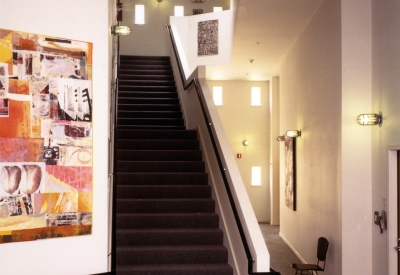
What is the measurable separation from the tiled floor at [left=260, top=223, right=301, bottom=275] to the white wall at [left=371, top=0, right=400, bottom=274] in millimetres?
2695

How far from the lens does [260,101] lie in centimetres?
1457

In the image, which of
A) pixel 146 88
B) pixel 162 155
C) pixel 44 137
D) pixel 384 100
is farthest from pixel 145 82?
pixel 44 137

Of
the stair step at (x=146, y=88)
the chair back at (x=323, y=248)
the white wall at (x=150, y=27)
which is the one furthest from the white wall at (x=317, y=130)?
the white wall at (x=150, y=27)

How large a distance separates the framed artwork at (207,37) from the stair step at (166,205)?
6.87 metres

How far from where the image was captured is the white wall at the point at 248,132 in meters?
14.3

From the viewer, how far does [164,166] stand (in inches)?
303

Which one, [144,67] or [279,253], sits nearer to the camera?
Answer: [279,253]

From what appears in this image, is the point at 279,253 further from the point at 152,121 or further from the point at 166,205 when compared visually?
the point at 166,205

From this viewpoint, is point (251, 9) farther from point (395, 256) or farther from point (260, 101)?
point (260, 101)

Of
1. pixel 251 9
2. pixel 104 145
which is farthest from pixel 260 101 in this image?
pixel 104 145

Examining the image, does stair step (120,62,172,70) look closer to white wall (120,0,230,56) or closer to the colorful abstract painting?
white wall (120,0,230,56)

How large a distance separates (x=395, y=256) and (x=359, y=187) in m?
1.09

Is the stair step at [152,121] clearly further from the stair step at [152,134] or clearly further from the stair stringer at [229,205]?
the stair stringer at [229,205]

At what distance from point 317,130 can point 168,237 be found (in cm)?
334
